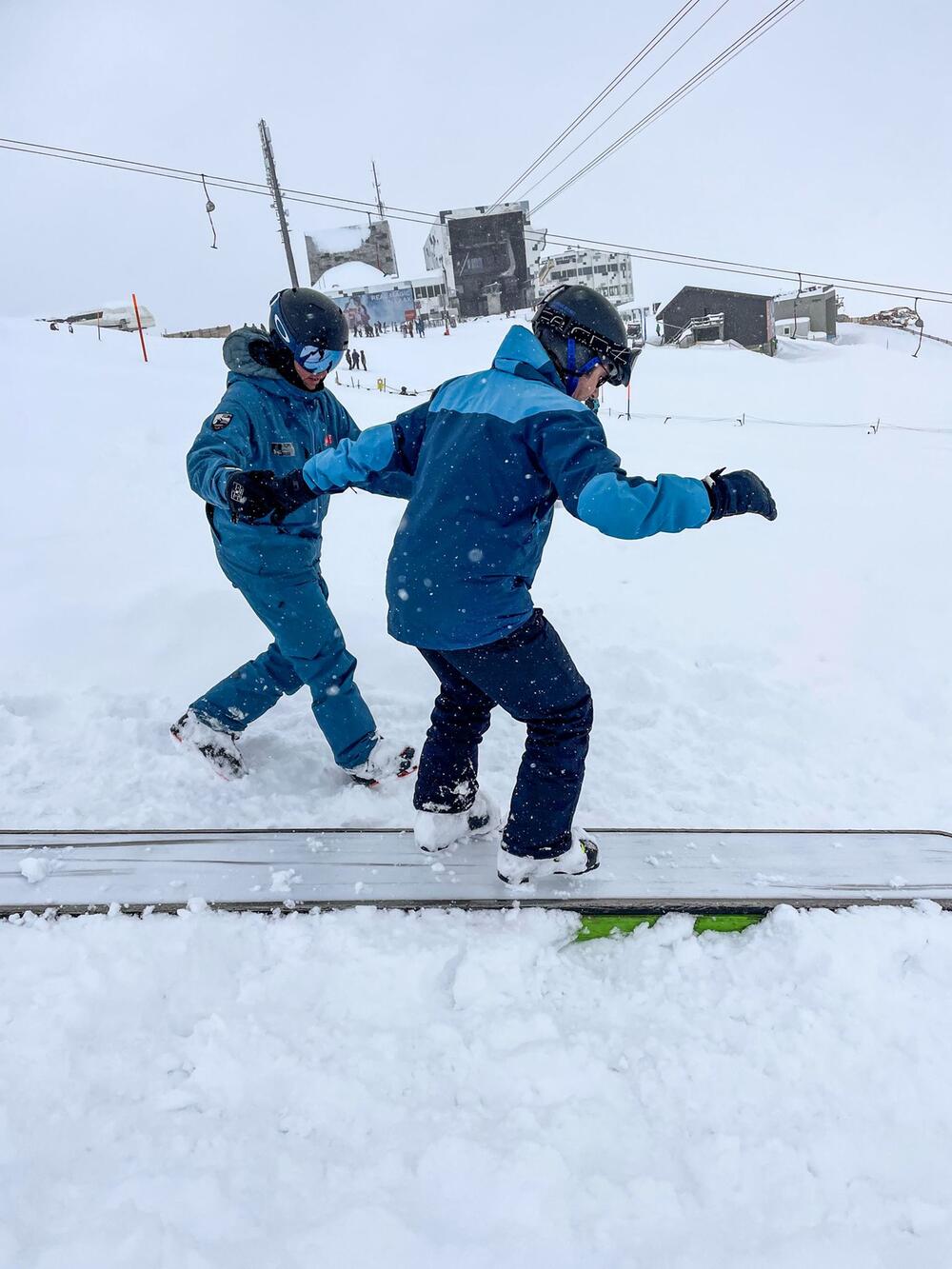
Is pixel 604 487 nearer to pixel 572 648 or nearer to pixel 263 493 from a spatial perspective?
pixel 263 493

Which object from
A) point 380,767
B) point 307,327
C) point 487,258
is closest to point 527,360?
point 307,327

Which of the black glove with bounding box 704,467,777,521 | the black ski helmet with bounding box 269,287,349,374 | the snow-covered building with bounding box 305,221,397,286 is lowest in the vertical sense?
the black glove with bounding box 704,467,777,521

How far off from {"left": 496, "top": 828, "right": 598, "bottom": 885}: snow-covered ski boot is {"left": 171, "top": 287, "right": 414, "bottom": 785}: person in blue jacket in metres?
0.83

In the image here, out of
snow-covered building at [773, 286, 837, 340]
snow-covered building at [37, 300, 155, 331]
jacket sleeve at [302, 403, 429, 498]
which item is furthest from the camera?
snow-covered building at [773, 286, 837, 340]

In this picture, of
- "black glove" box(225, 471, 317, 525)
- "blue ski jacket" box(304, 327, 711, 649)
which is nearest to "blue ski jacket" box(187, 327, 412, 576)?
"black glove" box(225, 471, 317, 525)

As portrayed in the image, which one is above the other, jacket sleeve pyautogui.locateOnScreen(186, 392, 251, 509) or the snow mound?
the snow mound

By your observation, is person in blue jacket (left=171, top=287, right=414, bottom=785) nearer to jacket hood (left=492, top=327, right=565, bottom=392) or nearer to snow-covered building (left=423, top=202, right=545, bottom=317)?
jacket hood (left=492, top=327, right=565, bottom=392)

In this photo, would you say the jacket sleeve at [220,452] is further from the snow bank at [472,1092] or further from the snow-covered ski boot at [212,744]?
the snow bank at [472,1092]

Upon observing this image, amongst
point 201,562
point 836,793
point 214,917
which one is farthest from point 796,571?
point 214,917

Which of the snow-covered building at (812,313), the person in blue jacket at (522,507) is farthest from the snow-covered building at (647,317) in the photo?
the person in blue jacket at (522,507)

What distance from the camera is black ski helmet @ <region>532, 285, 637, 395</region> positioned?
191 cm

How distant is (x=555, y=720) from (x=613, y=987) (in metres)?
0.71

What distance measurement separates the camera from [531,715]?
203 cm

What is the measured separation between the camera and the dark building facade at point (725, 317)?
126 ft
